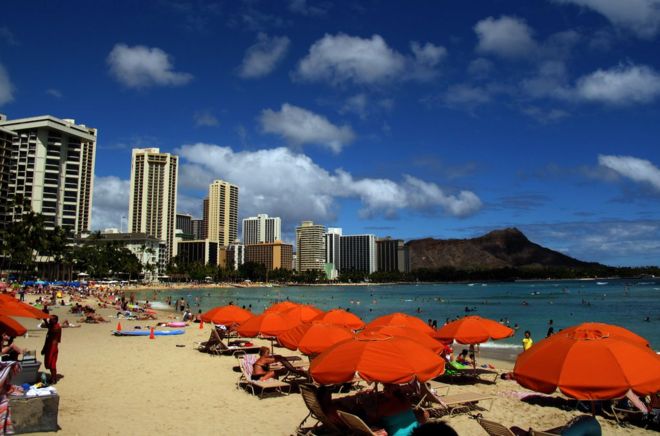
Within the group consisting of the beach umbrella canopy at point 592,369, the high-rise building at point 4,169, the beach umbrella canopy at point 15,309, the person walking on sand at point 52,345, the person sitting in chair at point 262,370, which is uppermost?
the high-rise building at point 4,169

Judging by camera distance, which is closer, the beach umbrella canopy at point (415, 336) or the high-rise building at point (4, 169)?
the beach umbrella canopy at point (415, 336)

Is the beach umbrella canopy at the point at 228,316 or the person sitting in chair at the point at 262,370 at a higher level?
the beach umbrella canopy at the point at 228,316

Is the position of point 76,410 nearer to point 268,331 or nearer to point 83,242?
point 268,331

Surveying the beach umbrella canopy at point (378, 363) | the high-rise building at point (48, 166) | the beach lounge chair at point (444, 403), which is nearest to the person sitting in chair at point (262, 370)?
the beach lounge chair at point (444, 403)

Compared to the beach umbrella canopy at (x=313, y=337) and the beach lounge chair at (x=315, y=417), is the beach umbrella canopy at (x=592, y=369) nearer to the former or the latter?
the beach lounge chair at (x=315, y=417)

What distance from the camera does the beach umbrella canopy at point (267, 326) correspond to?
1362 cm

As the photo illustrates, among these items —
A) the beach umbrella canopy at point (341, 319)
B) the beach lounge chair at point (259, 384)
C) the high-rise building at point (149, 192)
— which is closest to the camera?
the beach lounge chair at point (259, 384)

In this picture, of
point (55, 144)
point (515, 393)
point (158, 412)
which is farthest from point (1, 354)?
point (55, 144)

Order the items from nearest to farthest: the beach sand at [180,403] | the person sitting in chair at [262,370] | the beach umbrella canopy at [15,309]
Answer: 1. the beach sand at [180,403]
2. the beach umbrella canopy at [15,309]
3. the person sitting in chair at [262,370]

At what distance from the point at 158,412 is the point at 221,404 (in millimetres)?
1358

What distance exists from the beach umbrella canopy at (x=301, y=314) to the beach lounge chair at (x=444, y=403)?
5481 mm

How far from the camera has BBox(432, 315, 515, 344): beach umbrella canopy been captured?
41.4 ft

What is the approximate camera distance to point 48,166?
103 m

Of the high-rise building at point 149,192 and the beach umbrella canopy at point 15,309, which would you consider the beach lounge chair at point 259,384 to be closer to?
the beach umbrella canopy at point 15,309
